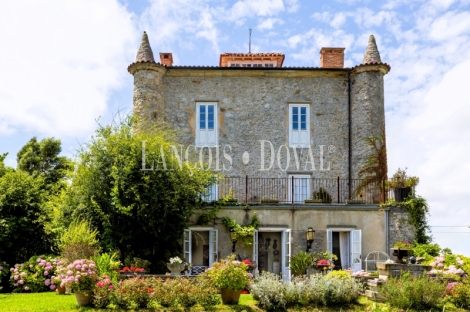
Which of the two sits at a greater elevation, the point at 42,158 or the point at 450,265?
the point at 42,158

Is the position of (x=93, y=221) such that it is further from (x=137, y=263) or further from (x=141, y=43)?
(x=141, y=43)

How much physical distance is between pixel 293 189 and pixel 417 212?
17.3 ft

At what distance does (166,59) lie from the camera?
27.1 meters

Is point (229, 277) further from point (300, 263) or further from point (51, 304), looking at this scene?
point (300, 263)

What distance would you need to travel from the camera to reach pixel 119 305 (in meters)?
14.9

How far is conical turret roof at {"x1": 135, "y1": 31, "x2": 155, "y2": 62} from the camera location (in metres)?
25.6

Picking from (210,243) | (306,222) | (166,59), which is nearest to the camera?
(210,243)

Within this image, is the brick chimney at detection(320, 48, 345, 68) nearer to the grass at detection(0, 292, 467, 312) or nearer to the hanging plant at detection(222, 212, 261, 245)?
the hanging plant at detection(222, 212, 261, 245)

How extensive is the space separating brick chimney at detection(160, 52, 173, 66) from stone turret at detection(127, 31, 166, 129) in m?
1.23

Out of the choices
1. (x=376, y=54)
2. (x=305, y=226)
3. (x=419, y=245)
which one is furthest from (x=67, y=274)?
(x=376, y=54)

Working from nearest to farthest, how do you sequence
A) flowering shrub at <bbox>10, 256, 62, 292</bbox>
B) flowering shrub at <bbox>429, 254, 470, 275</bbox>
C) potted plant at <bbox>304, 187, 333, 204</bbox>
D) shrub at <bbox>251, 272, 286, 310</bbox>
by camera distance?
shrub at <bbox>251, 272, 286, 310</bbox>
flowering shrub at <bbox>429, 254, 470, 275</bbox>
flowering shrub at <bbox>10, 256, 62, 292</bbox>
potted plant at <bbox>304, 187, 333, 204</bbox>

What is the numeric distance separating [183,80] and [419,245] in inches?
483

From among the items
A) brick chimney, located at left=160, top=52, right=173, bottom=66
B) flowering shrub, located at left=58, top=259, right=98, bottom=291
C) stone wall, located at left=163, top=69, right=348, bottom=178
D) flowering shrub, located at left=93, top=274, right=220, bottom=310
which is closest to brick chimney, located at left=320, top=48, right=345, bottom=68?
stone wall, located at left=163, top=69, right=348, bottom=178

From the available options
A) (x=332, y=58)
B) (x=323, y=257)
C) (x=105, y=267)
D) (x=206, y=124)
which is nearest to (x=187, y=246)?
(x=105, y=267)
